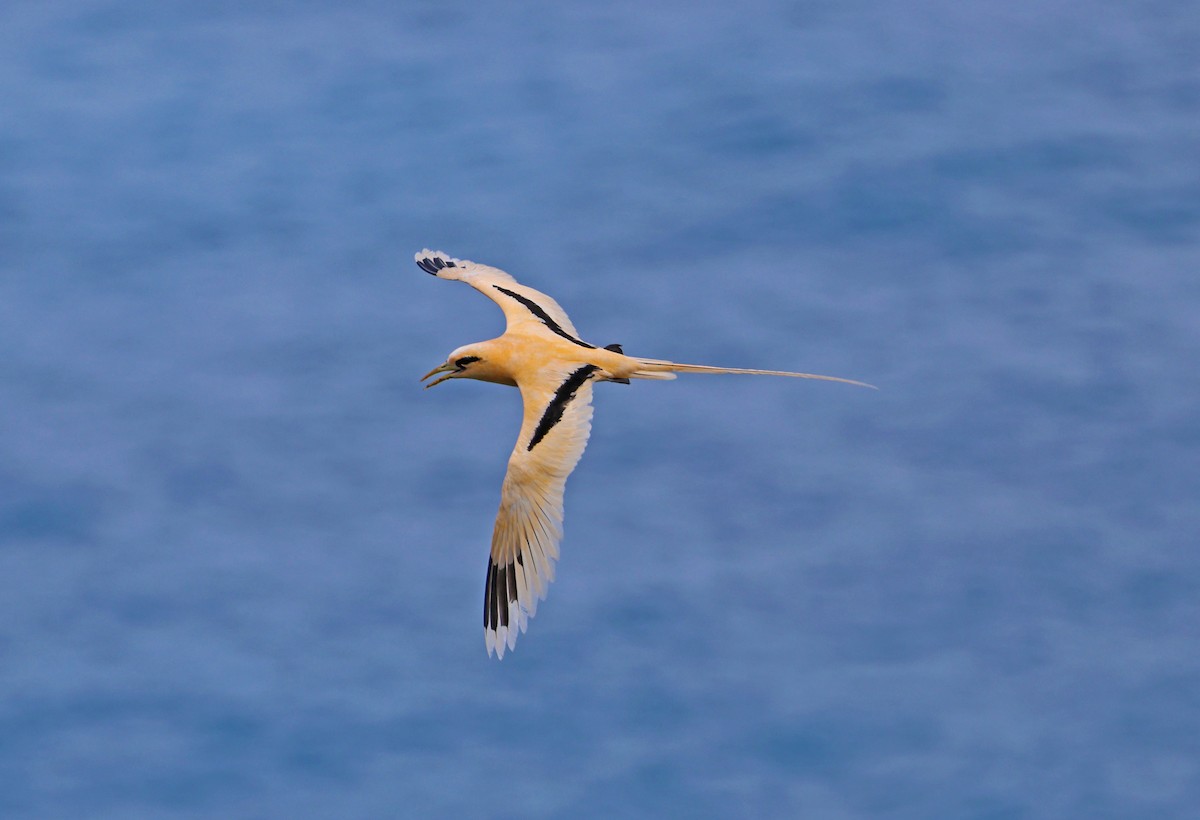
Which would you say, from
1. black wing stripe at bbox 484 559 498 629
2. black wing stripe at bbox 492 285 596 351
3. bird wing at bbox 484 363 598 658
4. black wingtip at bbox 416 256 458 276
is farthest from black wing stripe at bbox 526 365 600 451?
black wingtip at bbox 416 256 458 276

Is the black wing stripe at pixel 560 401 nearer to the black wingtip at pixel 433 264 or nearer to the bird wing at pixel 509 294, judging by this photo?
the bird wing at pixel 509 294

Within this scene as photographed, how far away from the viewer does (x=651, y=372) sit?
3366 centimetres

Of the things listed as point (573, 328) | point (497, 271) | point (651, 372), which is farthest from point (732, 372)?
point (497, 271)

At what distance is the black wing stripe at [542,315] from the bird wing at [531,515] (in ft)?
6.09

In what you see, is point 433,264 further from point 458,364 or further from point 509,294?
point 458,364

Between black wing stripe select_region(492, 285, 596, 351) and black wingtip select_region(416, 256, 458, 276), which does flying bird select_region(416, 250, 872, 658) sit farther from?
black wingtip select_region(416, 256, 458, 276)

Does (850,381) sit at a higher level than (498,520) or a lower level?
higher

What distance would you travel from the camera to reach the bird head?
34094mm

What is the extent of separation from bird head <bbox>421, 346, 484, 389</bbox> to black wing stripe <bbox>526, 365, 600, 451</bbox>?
1721 millimetres

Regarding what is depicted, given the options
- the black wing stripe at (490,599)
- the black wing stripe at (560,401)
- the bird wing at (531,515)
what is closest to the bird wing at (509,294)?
the black wing stripe at (560,401)

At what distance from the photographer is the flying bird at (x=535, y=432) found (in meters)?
32.0

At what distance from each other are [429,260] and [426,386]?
5.95m

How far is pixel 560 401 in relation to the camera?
1289 inches

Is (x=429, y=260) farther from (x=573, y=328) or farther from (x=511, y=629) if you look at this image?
(x=511, y=629)
